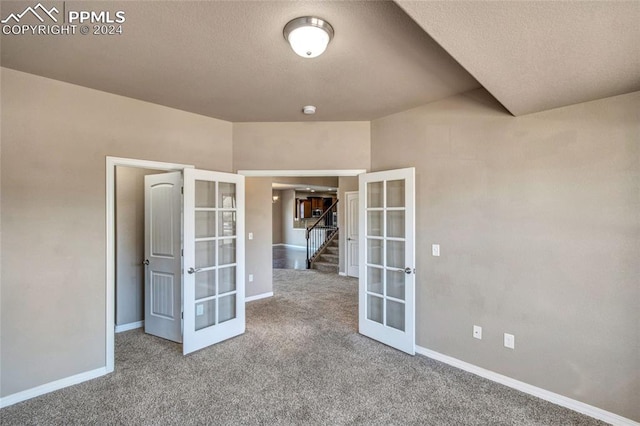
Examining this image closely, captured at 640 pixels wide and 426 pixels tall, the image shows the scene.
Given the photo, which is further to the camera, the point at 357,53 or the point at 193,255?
the point at 193,255

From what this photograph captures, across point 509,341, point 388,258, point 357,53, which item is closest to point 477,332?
point 509,341

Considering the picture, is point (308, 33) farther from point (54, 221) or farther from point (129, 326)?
point (129, 326)

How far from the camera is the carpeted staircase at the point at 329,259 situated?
8461 millimetres

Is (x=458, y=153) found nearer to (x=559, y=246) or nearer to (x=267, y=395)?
(x=559, y=246)

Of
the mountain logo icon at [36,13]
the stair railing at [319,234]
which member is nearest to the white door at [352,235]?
the stair railing at [319,234]

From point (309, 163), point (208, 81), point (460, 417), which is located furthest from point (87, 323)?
point (460, 417)

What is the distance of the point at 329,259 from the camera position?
29.0 ft

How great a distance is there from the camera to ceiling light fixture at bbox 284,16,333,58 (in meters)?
1.86

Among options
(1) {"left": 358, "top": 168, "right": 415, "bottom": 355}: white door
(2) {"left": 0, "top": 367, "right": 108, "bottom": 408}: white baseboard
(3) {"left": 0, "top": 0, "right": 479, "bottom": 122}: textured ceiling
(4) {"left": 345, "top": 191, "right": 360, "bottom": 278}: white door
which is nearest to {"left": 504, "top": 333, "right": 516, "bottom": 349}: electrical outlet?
(1) {"left": 358, "top": 168, "right": 415, "bottom": 355}: white door

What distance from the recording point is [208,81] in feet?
9.18

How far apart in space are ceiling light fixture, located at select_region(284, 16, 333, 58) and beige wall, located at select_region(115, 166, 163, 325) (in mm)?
3270

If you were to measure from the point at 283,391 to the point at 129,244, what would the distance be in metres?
2.93

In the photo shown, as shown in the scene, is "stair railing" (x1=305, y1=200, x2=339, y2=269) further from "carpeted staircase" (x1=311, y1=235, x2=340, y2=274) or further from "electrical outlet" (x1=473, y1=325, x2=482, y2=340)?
"electrical outlet" (x1=473, y1=325, x2=482, y2=340)

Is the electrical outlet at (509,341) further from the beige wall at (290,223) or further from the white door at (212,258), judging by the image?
the beige wall at (290,223)
